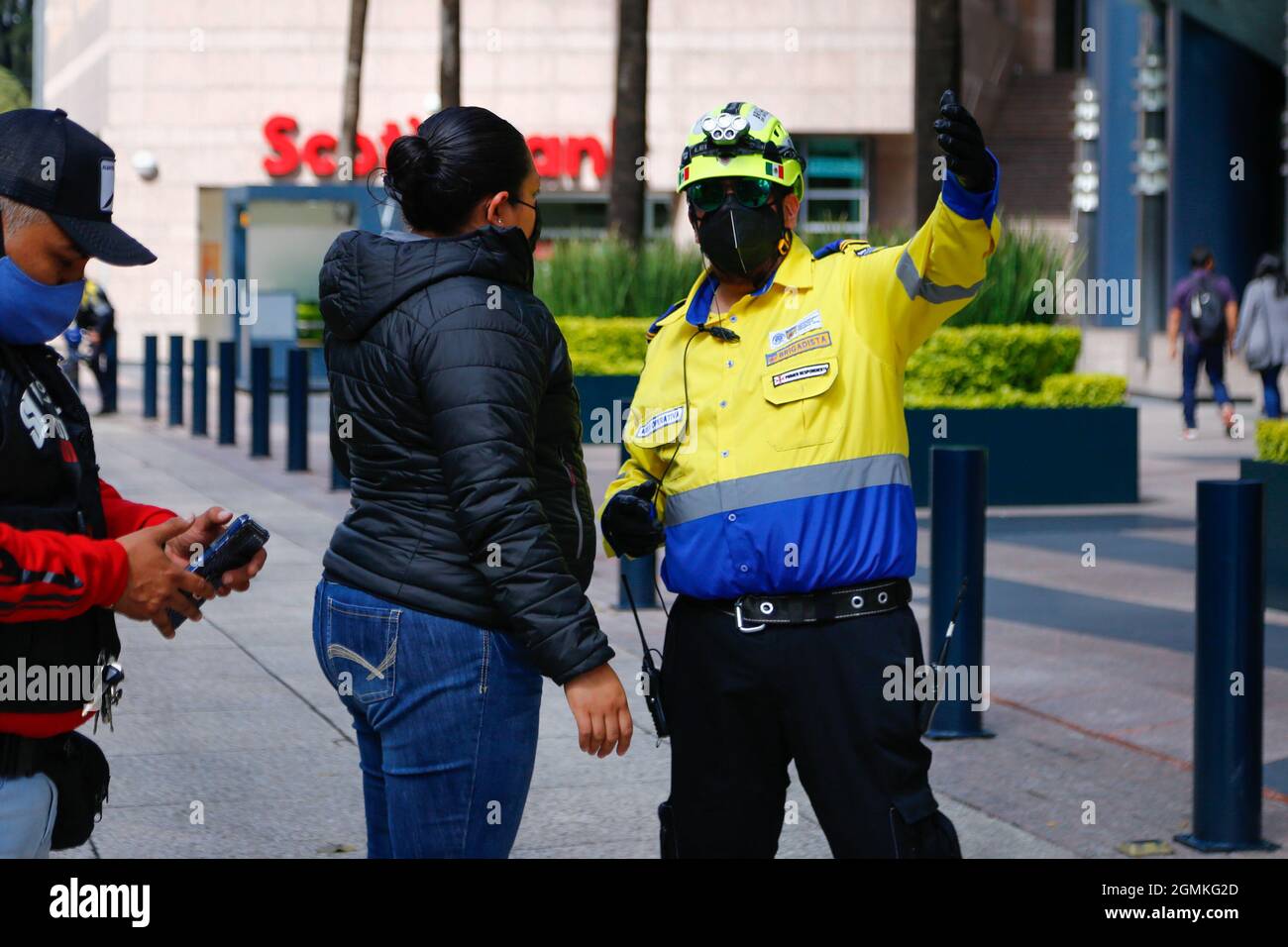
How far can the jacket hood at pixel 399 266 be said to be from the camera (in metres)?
3.05

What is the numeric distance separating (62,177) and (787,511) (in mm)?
1416

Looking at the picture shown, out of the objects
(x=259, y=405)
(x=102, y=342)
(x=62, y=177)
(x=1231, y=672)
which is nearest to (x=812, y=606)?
(x=62, y=177)

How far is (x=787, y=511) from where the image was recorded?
344 centimetres

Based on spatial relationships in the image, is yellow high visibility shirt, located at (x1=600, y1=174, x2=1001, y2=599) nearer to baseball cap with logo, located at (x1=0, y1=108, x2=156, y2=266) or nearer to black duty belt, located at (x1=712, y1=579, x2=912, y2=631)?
black duty belt, located at (x1=712, y1=579, x2=912, y2=631)

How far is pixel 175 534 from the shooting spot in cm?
295

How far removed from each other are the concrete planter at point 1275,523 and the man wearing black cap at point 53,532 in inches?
273

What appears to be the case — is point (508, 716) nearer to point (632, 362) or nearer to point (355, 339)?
point (355, 339)

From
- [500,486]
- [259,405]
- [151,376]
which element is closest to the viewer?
[500,486]

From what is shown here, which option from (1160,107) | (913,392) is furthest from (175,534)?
(1160,107)

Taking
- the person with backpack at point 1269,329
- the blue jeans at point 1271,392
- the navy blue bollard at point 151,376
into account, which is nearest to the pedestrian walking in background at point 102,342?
the navy blue bollard at point 151,376

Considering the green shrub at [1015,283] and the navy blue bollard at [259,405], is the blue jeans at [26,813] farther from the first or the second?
the navy blue bollard at [259,405]

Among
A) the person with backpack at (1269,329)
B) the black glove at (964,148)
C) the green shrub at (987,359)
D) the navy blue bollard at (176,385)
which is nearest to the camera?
the black glove at (964,148)

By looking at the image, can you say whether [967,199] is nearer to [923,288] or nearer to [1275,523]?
[923,288]

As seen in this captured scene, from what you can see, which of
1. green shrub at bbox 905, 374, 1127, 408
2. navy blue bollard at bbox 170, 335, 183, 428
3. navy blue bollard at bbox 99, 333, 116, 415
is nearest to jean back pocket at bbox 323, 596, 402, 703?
green shrub at bbox 905, 374, 1127, 408
